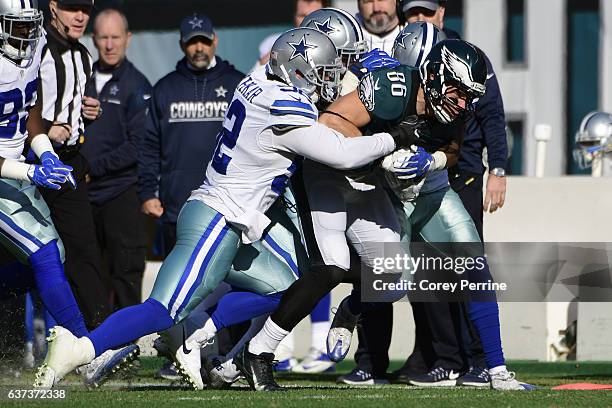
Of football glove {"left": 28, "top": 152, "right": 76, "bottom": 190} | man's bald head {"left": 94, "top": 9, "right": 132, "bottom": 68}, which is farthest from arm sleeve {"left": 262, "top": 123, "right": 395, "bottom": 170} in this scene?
man's bald head {"left": 94, "top": 9, "right": 132, "bottom": 68}

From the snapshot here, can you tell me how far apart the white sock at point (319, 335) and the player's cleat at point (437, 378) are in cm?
100

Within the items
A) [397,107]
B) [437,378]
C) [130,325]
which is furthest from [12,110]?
[437,378]

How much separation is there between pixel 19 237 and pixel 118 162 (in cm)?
202

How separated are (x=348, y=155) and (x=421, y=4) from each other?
1786 mm

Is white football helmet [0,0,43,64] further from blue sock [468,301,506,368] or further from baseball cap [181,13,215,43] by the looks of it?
blue sock [468,301,506,368]

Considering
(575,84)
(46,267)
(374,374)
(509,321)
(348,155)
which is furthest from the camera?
(575,84)

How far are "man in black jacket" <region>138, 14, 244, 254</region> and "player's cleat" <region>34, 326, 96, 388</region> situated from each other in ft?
7.42

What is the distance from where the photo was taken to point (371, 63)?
632cm

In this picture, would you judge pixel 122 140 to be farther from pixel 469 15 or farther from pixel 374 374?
pixel 469 15

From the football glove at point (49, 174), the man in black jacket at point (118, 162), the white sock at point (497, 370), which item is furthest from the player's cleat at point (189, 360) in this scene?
the man in black jacket at point (118, 162)

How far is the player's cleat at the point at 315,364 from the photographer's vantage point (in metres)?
7.68

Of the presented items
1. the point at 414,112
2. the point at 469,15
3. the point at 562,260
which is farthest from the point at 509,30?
the point at 414,112

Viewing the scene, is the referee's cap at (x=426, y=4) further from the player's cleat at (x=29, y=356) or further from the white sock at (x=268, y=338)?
the player's cleat at (x=29, y=356)

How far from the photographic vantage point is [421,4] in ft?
23.5
